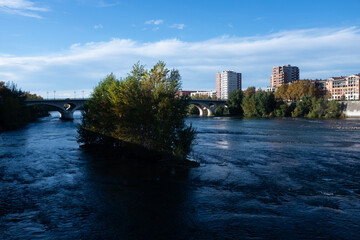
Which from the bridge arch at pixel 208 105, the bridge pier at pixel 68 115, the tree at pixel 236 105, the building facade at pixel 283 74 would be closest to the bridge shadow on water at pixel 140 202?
the bridge pier at pixel 68 115

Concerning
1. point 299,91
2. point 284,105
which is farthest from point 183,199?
point 299,91

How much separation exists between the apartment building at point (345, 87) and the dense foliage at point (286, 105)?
3964cm

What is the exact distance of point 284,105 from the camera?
9294 centimetres

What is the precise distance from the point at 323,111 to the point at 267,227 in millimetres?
79006

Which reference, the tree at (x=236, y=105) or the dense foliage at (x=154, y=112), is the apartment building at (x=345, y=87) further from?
the dense foliage at (x=154, y=112)

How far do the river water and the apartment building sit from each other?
12915 cm

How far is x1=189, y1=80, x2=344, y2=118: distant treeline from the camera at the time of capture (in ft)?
267

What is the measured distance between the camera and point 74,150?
1158 inches

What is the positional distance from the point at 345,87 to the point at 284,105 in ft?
222

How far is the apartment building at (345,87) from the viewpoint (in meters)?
135

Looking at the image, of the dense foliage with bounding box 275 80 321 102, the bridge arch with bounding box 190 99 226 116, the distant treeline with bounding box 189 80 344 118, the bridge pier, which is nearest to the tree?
the distant treeline with bounding box 189 80 344 118

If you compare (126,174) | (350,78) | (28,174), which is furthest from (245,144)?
(350,78)

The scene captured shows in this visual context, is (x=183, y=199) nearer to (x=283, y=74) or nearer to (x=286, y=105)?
(x=286, y=105)

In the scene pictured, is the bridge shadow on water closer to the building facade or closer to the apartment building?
the apartment building
